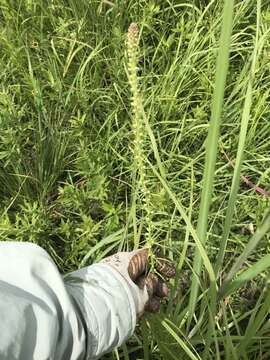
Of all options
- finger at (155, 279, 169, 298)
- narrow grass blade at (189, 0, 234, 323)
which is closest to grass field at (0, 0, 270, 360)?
finger at (155, 279, 169, 298)

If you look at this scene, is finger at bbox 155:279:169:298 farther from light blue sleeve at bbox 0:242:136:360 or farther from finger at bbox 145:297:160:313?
light blue sleeve at bbox 0:242:136:360

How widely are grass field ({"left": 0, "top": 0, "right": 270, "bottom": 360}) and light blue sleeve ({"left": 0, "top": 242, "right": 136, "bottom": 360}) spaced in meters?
0.37

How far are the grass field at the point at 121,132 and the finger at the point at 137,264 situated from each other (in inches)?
11.8

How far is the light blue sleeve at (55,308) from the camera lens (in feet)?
2.94

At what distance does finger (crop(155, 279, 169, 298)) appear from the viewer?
124cm

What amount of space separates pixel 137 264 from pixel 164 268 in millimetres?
108

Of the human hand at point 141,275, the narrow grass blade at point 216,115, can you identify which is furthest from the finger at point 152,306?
the narrow grass blade at point 216,115

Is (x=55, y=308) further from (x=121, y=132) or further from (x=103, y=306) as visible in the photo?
(x=121, y=132)

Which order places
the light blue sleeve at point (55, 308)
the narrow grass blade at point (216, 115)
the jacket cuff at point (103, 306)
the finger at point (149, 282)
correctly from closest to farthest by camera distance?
the narrow grass blade at point (216, 115)
the light blue sleeve at point (55, 308)
the jacket cuff at point (103, 306)
the finger at point (149, 282)

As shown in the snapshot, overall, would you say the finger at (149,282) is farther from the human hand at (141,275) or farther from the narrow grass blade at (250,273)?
the narrow grass blade at (250,273)

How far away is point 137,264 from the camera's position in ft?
3.78

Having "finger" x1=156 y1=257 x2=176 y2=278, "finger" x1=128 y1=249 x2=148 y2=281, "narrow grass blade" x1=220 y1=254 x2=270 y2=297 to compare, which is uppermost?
"narrow grass blade" x1=220 y1=254 x2=270 y2=297

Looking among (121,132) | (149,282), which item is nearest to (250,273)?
(149,282)

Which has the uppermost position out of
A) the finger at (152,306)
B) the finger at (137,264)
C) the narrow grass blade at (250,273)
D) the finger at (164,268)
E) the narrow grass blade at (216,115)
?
the narrow grass blade at (216,115)
